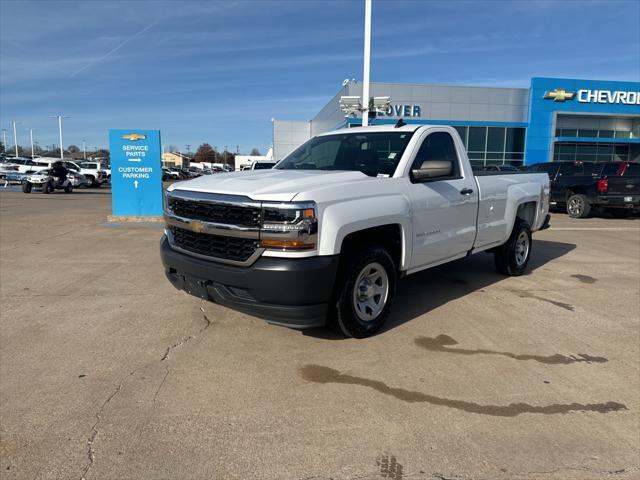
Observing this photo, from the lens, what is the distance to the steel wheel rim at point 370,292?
4.29 m

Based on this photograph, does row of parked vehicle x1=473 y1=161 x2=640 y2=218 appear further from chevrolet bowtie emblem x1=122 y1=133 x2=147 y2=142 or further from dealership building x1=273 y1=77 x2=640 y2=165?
dealership building x1=273 y1=77 x2=640 y2=165

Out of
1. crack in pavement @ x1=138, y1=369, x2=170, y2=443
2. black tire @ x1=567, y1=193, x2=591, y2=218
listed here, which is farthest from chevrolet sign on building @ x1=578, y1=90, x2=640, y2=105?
crack in pavement @ x1=138, y1=369, x2=170, y2=443

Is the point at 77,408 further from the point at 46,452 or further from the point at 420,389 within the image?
the point at 420,389

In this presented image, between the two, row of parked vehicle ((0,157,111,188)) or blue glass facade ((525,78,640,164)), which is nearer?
row of parked vehicle ((0,157,111,188))

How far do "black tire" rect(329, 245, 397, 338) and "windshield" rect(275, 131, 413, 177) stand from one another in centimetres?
90

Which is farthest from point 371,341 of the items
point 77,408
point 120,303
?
point 120,303

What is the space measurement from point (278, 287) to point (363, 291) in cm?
103

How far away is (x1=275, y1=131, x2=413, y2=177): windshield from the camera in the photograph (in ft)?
16.1

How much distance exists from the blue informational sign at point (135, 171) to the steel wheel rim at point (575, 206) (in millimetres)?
12961

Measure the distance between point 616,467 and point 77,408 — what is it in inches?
130

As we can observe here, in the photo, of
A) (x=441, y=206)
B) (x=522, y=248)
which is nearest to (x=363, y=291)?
(x=441, y=206)

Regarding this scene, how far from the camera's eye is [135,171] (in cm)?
1292

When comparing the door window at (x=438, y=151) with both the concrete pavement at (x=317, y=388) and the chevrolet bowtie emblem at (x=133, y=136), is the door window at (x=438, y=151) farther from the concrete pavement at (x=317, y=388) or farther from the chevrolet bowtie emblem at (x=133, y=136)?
the chevrolet bowtie emblem at (x=133, y=136)

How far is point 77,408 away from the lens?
318 centimetres
